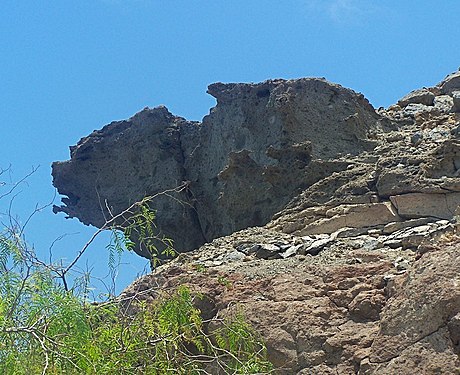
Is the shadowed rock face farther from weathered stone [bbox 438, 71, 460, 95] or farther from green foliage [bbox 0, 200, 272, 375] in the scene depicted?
green foliage [bbox 0, 200, 272, 375]

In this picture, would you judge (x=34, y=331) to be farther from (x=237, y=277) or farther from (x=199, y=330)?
(x=237, y=277)

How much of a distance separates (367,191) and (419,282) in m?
5.04

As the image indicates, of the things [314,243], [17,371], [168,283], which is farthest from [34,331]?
[314,243]

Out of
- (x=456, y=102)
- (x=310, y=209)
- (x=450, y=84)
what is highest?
(x=450, y=84)

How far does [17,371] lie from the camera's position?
6855 mm

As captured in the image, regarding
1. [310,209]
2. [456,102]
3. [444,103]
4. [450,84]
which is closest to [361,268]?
[310,209]

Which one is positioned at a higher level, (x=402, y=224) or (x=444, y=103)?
(x=444, y=103)

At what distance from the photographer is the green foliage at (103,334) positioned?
6977 millimetres

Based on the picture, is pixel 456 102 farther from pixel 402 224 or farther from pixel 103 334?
pixel 103 334

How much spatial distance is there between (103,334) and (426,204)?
6038 mm

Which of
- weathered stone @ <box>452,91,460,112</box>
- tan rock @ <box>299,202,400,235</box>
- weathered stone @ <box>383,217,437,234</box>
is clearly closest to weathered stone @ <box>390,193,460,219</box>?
tan rock @ <box>299,202,400,235</box>

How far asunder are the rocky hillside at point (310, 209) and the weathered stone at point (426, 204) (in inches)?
0.7

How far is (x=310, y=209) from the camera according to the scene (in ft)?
43.4

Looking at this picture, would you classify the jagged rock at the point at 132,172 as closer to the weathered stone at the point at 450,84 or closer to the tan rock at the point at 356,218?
the tan rock at the point at 356,218
